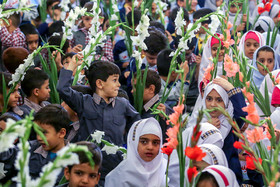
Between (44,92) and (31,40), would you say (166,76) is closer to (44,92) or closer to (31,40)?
(44,92)

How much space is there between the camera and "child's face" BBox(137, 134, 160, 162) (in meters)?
3.32

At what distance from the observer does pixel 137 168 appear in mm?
3305

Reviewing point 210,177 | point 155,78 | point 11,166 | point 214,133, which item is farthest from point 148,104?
point 210,177

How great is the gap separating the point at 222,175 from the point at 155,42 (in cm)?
254

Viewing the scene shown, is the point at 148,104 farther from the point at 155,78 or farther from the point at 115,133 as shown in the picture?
the point at 115,133

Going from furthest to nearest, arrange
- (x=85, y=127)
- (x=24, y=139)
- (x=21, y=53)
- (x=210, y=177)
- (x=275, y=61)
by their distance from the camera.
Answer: (x=275, y=61), (x=21, y=53), (x=85, y=127), (x=210, y=177), (x=24, y=139)

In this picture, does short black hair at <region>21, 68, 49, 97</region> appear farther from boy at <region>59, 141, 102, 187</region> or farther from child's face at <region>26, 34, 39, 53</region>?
child's face at <region>26, 34, 39, 53</region>

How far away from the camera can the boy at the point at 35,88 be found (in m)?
3.94

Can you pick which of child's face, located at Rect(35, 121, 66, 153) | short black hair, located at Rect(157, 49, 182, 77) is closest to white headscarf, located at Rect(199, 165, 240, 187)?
child's face, located at Rect(35, 121, 66, 153)

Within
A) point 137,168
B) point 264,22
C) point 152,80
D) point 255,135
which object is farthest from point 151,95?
point 264,22

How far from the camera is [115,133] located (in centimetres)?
374

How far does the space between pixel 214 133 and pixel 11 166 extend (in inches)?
44.2

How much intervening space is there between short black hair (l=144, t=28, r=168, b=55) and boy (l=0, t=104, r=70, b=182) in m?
1.83

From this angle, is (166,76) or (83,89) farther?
(166,76)
